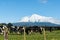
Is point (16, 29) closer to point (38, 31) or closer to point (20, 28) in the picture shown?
point (20, 28)

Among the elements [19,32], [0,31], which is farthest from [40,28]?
[0,31]

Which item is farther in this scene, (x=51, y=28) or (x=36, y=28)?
(x=36, y=28)

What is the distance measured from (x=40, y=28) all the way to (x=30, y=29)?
8.71ft

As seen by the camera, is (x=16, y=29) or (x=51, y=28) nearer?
(x=51, y=28)

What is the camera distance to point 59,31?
156ft

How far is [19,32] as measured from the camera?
46.5m

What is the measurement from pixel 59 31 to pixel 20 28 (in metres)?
7.69

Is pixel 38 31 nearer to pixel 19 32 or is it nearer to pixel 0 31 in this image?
pixel 19 32

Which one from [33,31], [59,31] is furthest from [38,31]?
[59,31]

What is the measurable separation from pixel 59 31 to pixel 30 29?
582 centimetres

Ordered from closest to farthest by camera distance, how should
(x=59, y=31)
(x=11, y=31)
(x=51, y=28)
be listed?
1. (x=51, y=28)
2. (x=11, y=31)
3. (x=59, y=31)

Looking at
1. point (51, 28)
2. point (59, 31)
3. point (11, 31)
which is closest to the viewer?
point (51, 28)

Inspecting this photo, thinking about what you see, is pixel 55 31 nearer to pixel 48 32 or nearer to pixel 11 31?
pixel 48 32

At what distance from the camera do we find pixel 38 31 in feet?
150
